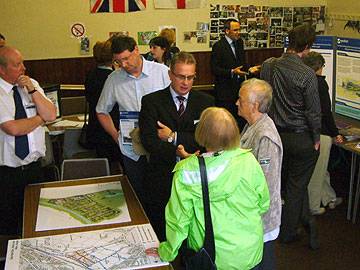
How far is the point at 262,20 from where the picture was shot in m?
7.35

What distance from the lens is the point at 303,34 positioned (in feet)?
11.4

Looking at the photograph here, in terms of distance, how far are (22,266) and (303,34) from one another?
8.43 feet

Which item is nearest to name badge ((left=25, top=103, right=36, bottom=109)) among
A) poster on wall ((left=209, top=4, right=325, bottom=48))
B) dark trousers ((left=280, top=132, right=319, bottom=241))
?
dark trousers ((left=280, top=132, right=319, bottom=241))

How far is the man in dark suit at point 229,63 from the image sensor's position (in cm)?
631

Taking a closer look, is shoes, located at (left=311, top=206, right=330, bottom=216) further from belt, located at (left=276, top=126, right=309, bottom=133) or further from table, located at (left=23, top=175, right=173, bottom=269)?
table, located at (left=23, top=175, right=173, bottom=269)

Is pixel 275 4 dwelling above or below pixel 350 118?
above

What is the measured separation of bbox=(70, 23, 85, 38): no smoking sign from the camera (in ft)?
21.4

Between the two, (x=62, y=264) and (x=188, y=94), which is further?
(x=188, y=94)

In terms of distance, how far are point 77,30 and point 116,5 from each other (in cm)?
68

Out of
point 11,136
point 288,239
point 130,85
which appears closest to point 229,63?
point 288,239

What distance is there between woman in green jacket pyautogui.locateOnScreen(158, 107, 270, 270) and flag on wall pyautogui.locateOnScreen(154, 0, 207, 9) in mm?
5166

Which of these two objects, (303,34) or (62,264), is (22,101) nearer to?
(62,264)

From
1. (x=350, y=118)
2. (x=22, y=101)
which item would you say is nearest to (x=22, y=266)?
(x=22, y=101)

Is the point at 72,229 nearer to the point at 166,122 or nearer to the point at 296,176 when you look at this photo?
the point at 166,122
